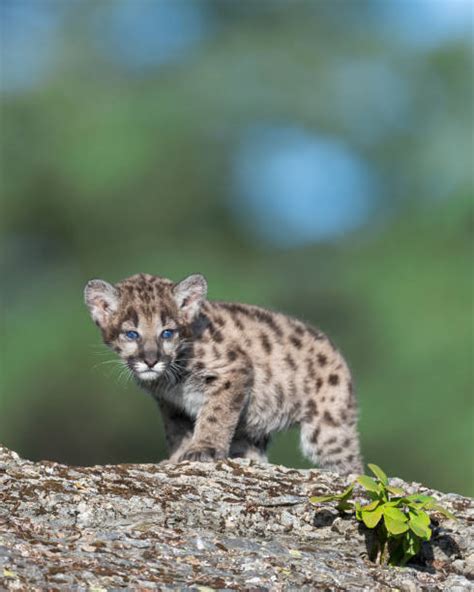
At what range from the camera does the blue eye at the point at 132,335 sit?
13.4 meters

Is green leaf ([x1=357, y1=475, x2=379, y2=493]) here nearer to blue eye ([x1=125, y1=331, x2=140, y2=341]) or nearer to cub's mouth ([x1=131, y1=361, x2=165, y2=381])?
cub's mouth ([x1=131, y1=361, x2=165, y2=381])

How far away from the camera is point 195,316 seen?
45.2 feet

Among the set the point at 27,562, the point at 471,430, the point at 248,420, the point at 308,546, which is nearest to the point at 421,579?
the point at 308,546

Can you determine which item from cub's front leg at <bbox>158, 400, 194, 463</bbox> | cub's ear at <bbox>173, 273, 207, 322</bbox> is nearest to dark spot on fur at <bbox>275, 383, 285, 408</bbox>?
cub's front leg at <bbox>158, 400, 194, 463</bbox>

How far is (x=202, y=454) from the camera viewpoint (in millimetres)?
12797

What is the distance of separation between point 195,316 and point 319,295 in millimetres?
18859

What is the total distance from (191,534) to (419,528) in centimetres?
161

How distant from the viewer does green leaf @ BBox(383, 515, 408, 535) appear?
9.21 m

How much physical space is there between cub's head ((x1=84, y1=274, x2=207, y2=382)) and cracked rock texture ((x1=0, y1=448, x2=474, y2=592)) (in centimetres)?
244

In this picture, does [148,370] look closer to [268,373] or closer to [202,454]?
[202,454]

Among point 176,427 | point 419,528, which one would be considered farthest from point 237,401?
point 419,528

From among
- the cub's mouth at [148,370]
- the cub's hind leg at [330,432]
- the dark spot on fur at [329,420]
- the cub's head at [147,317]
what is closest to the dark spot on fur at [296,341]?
the cub's hind leg at [330,432]

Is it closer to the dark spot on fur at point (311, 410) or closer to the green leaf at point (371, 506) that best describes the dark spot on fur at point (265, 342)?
the dark spot on fur at point (311, 410)

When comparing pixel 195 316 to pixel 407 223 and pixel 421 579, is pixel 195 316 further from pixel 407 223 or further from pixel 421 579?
pixel 407 223
